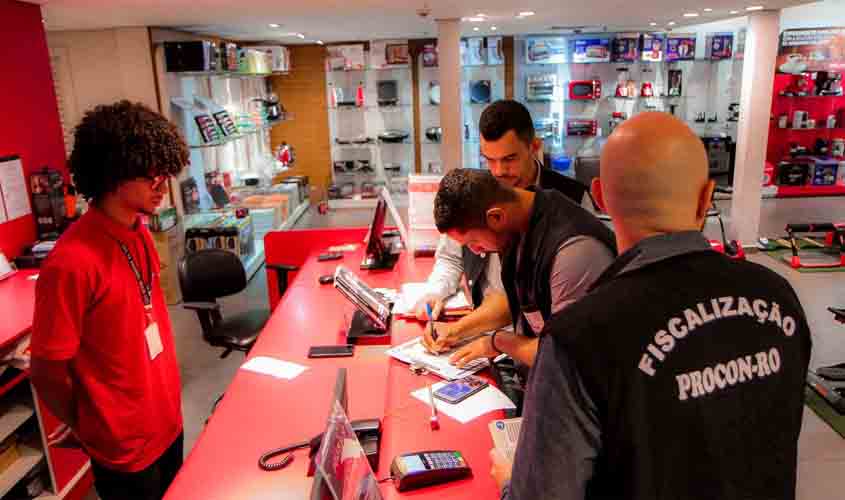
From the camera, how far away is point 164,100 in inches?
224

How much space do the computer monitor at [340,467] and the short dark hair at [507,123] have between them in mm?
1662

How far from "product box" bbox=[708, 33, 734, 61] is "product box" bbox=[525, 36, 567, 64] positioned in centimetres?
234

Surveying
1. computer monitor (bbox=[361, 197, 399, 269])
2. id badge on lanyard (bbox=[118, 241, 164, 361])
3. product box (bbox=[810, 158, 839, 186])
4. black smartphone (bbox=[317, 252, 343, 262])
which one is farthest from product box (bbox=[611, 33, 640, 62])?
id badge on lanyard (bbox=[118, 241, 164, 361])

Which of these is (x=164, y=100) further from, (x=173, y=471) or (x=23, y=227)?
(x=173, y=471)

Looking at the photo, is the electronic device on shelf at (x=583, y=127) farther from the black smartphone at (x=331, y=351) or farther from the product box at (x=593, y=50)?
the black smartphone at (x=331, y=351)

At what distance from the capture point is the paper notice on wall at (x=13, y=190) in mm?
3570

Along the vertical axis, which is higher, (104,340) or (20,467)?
(104,340)

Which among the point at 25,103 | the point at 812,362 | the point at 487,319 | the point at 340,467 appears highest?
the point at 25,103

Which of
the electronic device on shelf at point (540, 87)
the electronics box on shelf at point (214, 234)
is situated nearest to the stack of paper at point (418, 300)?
the electronics box on shelf at point (214, 234)

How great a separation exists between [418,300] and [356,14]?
3.58m

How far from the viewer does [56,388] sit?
1.86m

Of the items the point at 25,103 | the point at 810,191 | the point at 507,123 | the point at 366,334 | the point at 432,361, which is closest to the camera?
the point at 432,361

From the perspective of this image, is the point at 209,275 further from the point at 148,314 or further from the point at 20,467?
the point at 148,314

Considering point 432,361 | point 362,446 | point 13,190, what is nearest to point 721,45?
point 432,361
